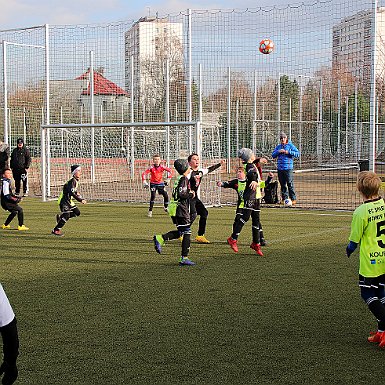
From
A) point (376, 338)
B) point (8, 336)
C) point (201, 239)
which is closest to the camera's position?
point (8, 336)

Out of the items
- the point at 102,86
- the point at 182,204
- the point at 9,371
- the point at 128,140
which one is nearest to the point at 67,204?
the point at 182,204

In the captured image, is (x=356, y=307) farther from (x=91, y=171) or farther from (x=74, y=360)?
(x=91, y=171)

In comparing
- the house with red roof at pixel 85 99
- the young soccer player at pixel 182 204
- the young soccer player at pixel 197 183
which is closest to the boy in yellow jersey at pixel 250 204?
the young soccer player at pixel 197 183

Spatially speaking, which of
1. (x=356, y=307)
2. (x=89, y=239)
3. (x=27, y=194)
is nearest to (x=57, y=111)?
(x=27, y=194)

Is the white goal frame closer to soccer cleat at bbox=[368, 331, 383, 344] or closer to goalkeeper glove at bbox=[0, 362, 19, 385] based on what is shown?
soccer cleat at bbox=[368, 331, 383, 344]

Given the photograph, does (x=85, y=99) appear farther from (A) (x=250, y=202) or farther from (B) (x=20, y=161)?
(A) (x=250, y=202)

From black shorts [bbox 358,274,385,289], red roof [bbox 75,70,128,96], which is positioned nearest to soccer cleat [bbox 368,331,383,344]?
black shorts [bbox 358,274,385,289]

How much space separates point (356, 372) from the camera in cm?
520

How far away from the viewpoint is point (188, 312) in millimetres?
7137

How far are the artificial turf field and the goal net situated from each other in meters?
8.42

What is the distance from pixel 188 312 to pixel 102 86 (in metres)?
20.4

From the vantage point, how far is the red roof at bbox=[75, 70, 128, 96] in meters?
25.6

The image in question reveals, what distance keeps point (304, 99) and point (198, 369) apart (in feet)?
98.9

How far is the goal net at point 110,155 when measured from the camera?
21.1 meters
